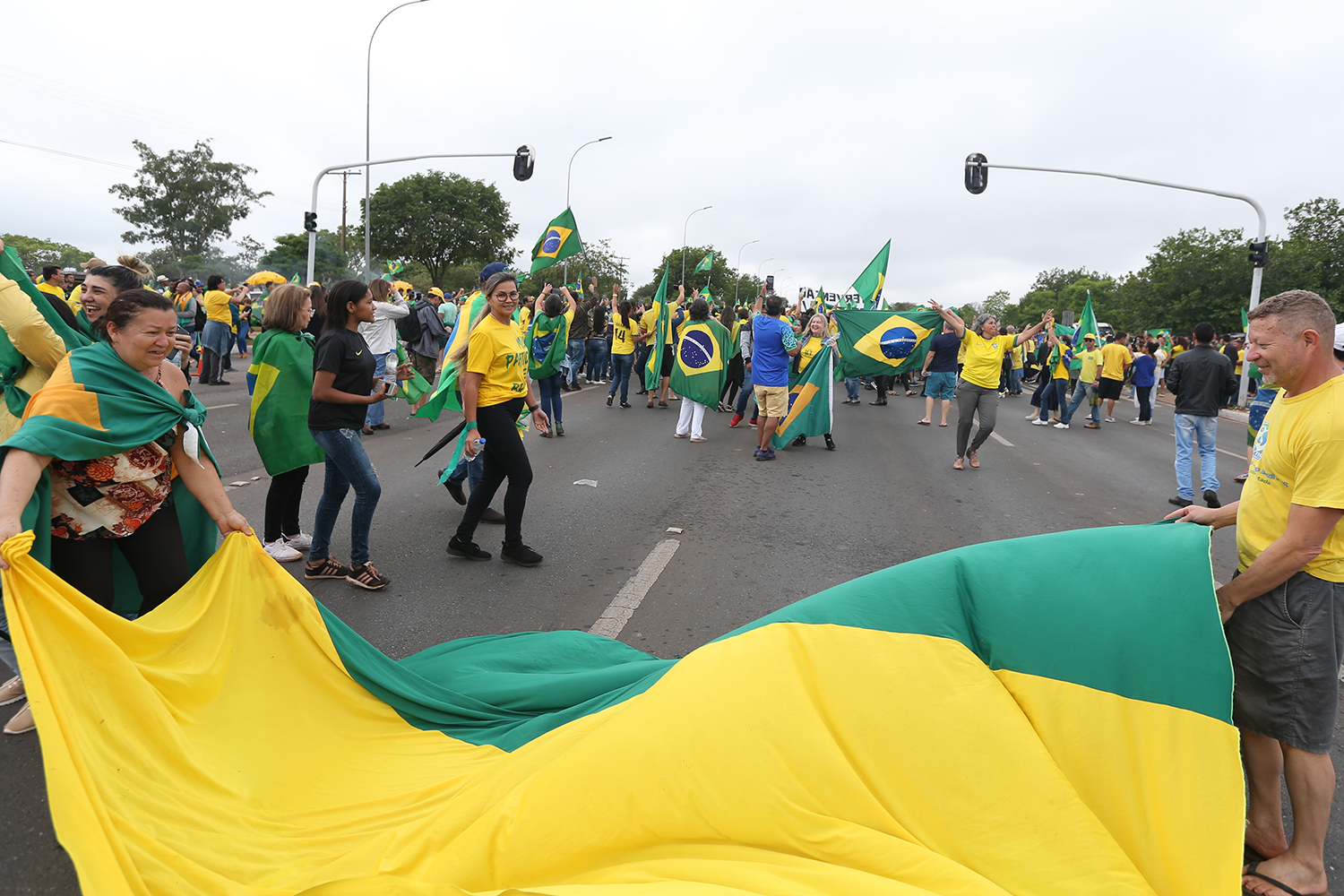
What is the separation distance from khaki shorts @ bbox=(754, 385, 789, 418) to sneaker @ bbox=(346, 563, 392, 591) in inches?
253

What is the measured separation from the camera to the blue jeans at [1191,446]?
9000mm

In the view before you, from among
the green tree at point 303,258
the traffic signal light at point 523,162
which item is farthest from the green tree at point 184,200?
the traffic signal light at point 523,162

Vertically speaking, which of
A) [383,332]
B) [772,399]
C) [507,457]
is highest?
[383,332]

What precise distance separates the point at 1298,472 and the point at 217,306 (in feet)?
53.1

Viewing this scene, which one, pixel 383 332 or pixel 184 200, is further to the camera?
pixel 184 200

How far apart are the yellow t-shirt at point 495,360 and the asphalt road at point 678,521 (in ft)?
3.95

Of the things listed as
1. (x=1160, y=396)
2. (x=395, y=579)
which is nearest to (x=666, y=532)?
(x=395, y=579)

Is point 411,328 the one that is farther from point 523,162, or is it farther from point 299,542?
point 523,162

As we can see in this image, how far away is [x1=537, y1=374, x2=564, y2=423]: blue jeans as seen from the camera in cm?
1097

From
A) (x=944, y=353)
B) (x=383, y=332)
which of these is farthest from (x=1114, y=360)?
(x=383, y=332)

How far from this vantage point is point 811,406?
11.0 metres

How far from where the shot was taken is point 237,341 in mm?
21734

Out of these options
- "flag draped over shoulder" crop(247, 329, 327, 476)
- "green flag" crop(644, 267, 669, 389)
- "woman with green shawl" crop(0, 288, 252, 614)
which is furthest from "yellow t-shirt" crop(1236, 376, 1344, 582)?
"green flag" crop(644, 267, 669, 389)

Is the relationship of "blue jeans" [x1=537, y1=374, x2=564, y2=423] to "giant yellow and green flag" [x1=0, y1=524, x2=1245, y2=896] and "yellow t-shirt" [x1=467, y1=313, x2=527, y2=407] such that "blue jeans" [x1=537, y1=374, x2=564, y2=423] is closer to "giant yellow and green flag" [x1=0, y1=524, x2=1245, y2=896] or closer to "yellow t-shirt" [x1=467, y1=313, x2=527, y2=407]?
"yellow t-shirt" [x1=467, y1=313, x2=527, y2=407]
